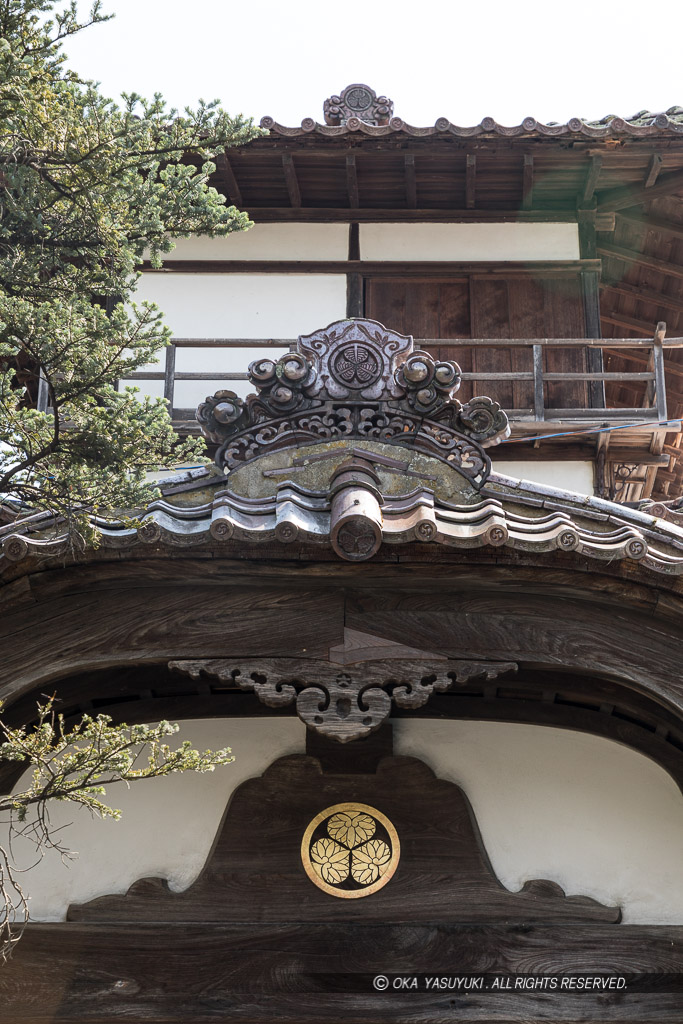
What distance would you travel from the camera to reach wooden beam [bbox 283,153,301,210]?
9.96 m

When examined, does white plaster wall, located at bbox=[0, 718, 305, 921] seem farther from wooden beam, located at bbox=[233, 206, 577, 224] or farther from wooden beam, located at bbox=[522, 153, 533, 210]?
wooden beam, located at bbox=[522, 153, 533, 210]

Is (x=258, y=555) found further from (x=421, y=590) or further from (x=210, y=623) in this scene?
(x=421, y=590)

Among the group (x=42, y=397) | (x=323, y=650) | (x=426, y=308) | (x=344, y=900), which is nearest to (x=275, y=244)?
(x=426, y=308)

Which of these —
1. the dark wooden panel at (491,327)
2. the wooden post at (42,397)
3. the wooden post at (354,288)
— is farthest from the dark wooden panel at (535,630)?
the wooden post at (354,288)

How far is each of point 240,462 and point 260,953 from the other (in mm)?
2640

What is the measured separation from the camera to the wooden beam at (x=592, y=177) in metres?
10.0

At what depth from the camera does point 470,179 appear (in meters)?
10.2

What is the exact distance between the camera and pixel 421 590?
18.4 ft

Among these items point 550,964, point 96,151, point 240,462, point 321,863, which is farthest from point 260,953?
point 96,151

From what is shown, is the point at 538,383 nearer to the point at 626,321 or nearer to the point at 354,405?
the point at 354,405

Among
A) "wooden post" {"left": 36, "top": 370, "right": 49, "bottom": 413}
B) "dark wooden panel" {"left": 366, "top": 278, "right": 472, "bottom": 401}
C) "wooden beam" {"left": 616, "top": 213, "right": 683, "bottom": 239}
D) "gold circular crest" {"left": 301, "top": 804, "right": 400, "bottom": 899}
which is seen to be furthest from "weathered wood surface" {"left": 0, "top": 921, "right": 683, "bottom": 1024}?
"wooden beam" {"left": 616, "top": 213, "right": 683, "bottom": 239}

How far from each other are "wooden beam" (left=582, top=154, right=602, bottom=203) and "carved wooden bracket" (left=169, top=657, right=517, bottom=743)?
6.29 m

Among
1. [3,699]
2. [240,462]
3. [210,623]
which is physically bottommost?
[3,699]

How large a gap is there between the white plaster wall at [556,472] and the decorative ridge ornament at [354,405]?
330cm
